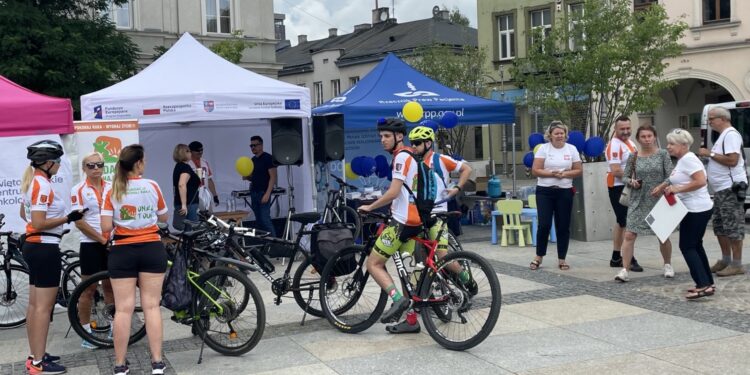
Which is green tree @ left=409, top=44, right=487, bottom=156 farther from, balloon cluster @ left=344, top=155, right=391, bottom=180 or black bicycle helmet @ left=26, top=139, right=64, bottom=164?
black bicycle helmet @ left=26, top=139, right=64, bottom=164

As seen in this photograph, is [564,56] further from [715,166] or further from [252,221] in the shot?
[715,166]

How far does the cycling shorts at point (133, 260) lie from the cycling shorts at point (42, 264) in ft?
2.58

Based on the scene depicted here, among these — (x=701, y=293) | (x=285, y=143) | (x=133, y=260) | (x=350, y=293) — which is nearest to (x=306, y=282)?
(x=350, y=293)

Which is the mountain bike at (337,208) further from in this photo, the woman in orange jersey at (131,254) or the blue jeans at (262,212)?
the woman in orange jersey at (131,254)

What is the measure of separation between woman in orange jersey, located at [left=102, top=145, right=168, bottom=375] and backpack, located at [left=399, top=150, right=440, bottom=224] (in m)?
2.03

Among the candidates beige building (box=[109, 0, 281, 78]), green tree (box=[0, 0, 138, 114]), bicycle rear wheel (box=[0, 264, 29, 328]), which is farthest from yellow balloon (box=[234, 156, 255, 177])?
beige building (box=[109, 0, 281, 78])

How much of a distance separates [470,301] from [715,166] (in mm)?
4004

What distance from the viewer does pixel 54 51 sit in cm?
1934

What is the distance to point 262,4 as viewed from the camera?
103 ft

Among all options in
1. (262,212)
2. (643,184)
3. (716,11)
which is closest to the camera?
(643,184)

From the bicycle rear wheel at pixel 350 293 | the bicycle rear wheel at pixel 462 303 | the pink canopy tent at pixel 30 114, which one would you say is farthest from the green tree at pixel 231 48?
the bicycle rear wheel at pixel 462 303

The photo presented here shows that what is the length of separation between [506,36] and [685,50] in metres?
9.50

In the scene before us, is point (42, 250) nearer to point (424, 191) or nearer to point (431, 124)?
point (424, 191)

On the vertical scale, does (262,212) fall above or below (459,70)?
below
